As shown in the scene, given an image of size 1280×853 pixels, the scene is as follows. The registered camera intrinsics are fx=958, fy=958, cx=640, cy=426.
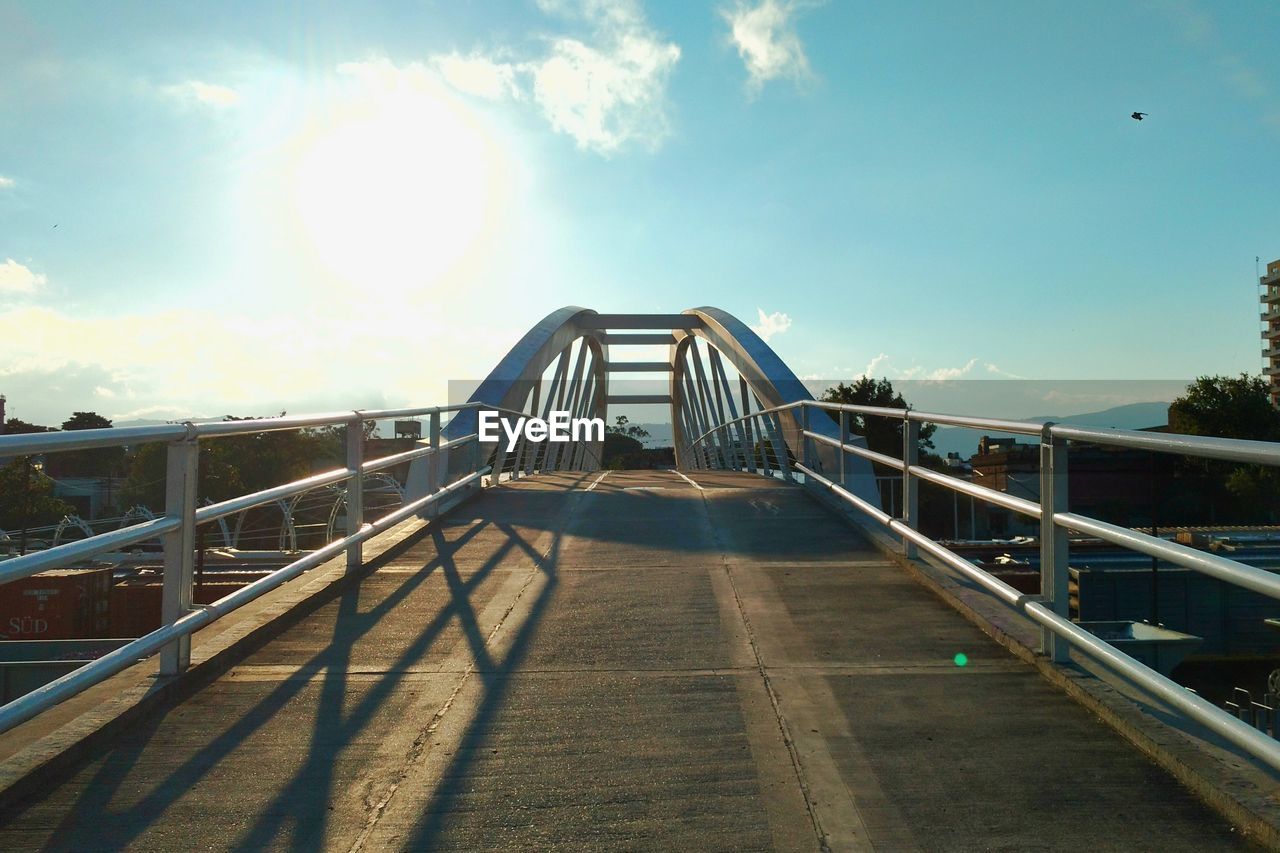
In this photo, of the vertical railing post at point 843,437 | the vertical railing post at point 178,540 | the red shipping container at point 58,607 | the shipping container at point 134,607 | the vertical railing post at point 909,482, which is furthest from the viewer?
the shipping container at point 134,607

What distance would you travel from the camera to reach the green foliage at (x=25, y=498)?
4.18 m

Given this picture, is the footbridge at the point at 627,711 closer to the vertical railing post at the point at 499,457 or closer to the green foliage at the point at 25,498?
the green foliage at the point at 25,498

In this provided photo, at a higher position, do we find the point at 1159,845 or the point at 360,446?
the point at 360,446

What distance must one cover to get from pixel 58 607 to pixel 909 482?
1280 cm

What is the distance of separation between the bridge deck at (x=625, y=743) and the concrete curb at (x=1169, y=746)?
0.05m

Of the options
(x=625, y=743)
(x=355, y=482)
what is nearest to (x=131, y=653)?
(x=625, y=743)

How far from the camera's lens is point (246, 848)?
2408 mm

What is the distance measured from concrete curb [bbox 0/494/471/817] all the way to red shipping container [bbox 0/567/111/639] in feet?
33.2

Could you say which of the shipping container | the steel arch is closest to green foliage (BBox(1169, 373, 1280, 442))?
the steel arch

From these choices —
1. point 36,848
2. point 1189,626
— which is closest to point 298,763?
point 36,848

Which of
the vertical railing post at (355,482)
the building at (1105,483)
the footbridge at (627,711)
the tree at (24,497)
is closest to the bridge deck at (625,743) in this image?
the footbridge at (627,711)

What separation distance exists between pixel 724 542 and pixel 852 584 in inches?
66.5

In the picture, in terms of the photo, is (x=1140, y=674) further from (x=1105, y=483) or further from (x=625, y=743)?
(x=1105, y=483)

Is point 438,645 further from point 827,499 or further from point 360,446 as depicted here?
point 827,499
